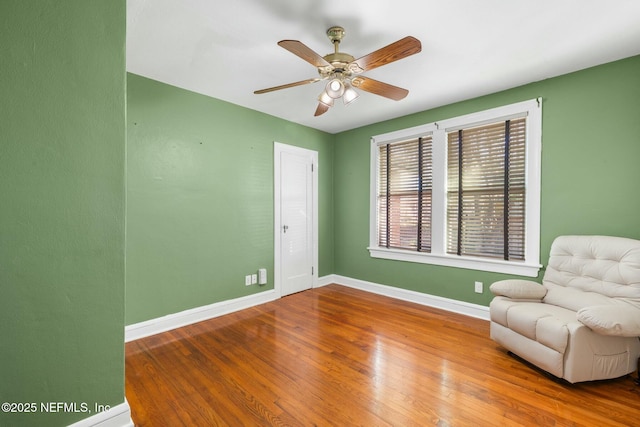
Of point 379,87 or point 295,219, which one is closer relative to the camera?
point 379,87

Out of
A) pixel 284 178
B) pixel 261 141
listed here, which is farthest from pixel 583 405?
pixel 261 141

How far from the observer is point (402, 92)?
236 centimetres

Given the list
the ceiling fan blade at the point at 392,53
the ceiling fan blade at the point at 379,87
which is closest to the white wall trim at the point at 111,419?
the ceiling fan blade at the point at 392,53

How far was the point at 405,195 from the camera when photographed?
4.05 metres

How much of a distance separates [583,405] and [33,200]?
11.1ft

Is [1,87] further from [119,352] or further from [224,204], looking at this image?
[224,204]

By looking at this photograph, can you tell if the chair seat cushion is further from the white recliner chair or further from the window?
the window

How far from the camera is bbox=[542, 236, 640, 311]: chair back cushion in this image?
215 cm

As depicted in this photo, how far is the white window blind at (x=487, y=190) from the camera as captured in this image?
310 cm

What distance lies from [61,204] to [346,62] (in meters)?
1.92

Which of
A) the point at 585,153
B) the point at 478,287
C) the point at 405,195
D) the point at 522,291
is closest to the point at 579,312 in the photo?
the point at 522,291

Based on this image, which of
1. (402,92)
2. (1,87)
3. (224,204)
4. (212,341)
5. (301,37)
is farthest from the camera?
(224,204)

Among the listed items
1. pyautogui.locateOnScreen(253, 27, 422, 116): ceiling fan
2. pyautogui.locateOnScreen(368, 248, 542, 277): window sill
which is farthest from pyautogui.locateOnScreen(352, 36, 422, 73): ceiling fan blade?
pyautogui.locateOnScreen(368, 248, 542, 277): window sill

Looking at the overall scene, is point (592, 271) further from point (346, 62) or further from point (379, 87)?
point (346, 62)
